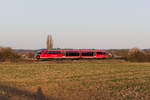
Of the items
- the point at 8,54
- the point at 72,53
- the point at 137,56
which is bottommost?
the point at 137,56

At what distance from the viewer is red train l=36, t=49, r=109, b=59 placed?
31603 mm

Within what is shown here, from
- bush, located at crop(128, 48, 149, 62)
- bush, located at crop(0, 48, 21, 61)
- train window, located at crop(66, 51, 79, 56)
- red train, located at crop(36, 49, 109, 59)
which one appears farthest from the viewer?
bush, located at crop(128, 48, 149, 62)

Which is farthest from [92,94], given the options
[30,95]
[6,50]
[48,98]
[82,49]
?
[6,50]

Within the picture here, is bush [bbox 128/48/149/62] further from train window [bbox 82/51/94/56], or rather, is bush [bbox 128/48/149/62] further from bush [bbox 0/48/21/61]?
bush [bbox 0/48/21/61]

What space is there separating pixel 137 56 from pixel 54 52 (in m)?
20.7

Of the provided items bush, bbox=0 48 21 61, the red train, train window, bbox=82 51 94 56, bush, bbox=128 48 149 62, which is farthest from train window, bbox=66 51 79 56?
bush, bbox=128 48 149 62

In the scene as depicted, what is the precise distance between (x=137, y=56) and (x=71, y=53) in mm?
16854

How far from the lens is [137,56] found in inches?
1561

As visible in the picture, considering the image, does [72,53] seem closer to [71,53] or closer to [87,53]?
Result: [71,53]

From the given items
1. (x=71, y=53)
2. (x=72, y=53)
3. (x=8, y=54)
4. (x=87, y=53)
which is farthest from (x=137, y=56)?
(x=8, y=54)

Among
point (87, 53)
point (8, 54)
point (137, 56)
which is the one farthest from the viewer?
point (137, 56)

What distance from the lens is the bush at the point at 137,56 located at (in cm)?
3784

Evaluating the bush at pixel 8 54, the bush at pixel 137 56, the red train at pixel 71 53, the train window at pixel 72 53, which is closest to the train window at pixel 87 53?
the red train at pixel 71 53

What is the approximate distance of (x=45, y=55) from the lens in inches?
1240
